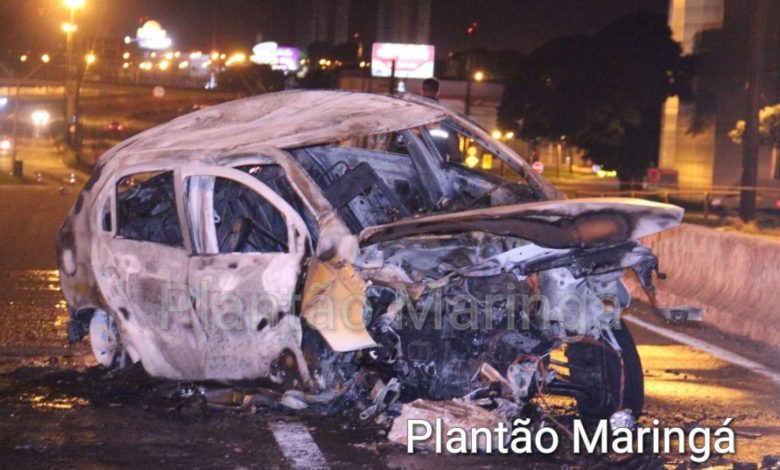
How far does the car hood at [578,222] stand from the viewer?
266 inches

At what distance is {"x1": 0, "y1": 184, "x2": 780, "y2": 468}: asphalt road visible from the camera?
636 centimetres

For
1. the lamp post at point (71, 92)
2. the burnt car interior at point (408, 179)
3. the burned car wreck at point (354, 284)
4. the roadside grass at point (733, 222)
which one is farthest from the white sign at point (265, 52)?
the burned car wreck at point (354, 284)

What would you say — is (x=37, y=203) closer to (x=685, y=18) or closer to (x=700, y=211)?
(x=700, y=211)

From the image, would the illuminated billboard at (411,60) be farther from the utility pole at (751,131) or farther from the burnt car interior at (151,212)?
the burnt car interior at (151,212)

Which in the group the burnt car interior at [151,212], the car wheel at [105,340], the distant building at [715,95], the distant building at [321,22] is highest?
the distant building at [321,22]

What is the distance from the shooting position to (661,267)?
13992 millimetres

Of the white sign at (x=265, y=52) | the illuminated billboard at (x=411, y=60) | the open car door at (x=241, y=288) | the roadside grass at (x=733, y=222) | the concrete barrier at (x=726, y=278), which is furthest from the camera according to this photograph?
the white sign at (x=265, y=52)

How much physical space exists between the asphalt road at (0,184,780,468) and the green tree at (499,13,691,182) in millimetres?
50002

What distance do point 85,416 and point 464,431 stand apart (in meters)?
2.35

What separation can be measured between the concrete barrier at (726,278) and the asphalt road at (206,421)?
1.01m

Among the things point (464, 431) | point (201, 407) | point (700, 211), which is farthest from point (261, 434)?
point (700, 211)

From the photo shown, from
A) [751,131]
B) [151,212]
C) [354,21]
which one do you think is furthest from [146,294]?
[354,21]

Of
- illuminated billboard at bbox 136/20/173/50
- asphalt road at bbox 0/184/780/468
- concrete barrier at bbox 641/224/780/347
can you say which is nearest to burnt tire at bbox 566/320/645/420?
asphalt road at bbox 0/184/780/468

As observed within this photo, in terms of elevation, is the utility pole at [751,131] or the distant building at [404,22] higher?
the distant building at [404,22]
